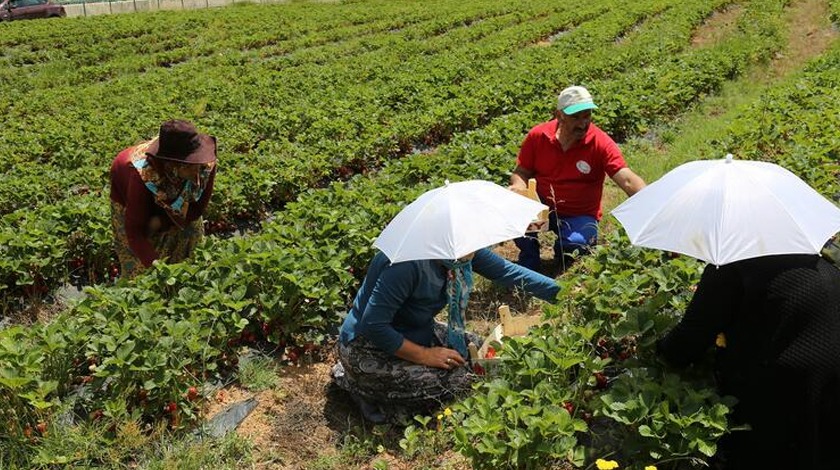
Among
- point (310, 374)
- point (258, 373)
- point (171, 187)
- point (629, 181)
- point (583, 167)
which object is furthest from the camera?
point (583, 167)

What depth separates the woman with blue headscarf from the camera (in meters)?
3.72

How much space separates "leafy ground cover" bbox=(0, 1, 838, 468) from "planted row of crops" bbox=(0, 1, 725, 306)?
5.55 feet

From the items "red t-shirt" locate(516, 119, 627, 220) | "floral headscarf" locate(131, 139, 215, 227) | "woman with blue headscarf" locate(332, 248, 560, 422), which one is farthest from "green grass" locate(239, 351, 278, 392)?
"red t-shirt" locate(516, 119, 627, 220)

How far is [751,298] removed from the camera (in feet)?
9.09

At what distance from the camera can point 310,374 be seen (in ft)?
15.2

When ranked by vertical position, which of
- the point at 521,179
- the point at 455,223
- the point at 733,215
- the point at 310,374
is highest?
the point at 733,215

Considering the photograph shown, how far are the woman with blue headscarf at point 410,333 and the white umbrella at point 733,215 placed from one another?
41.4 inches

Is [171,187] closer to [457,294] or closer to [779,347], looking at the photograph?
[457,294]

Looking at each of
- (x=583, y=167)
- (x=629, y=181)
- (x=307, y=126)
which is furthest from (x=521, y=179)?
(x=307, y=126)

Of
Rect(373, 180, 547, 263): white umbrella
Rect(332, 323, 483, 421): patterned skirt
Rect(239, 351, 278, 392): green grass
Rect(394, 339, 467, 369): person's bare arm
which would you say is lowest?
Rect(239, 351, 278, 392): green grass

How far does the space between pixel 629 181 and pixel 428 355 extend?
6.68 feet

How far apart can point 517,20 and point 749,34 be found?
7.68 m

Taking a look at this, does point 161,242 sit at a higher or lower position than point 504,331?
higher

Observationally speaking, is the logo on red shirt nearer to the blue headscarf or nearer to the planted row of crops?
the blue headscarf
